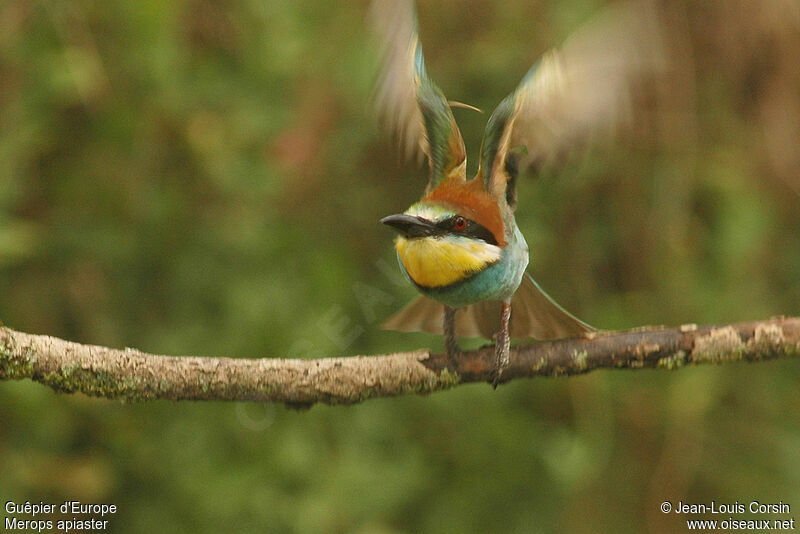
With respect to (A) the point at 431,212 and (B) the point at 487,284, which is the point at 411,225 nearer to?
(A) the point at 431,212

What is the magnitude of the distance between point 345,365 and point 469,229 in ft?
1.24

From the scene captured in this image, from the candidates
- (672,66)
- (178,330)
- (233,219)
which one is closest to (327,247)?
(233,219)

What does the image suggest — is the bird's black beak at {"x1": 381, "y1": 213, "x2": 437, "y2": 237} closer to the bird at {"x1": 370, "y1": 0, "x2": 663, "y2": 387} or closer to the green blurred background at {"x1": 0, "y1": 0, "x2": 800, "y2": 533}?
the bird at {"x1": 370, "y1": 0, "x2": 663, "y2": 387}

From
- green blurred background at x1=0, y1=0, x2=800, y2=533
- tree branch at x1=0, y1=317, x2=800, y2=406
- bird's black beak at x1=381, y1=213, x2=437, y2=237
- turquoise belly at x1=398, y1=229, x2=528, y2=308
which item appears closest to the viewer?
tree branch at x1=0, y1=317, x2=800, y2=406

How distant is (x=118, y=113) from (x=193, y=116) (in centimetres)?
25

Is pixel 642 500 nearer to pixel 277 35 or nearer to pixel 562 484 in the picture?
pixel 562 484

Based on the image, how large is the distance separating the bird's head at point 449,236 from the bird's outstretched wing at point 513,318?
27cm

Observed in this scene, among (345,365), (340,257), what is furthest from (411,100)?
(340,257)

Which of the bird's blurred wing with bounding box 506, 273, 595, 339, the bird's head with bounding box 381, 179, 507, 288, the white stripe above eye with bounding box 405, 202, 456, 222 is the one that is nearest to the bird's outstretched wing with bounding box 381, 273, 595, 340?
the bird's blurred wing with bounding box 506, 273, 595, 339

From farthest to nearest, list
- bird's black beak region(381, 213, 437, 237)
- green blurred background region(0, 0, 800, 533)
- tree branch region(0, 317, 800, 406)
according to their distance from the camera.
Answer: green blurred background region(0, 0, 800, 533) → bird's black beak region(381, 213, 437, 237) → tree branch region(0, 317, 800, 406)

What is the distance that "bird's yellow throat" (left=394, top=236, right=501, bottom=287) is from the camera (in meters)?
1.79

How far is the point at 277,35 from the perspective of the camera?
3039 mm

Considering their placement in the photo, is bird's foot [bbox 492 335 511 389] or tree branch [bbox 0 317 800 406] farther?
bird's foot [bbox 492 335 511 389]

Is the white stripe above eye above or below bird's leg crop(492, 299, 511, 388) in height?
above
